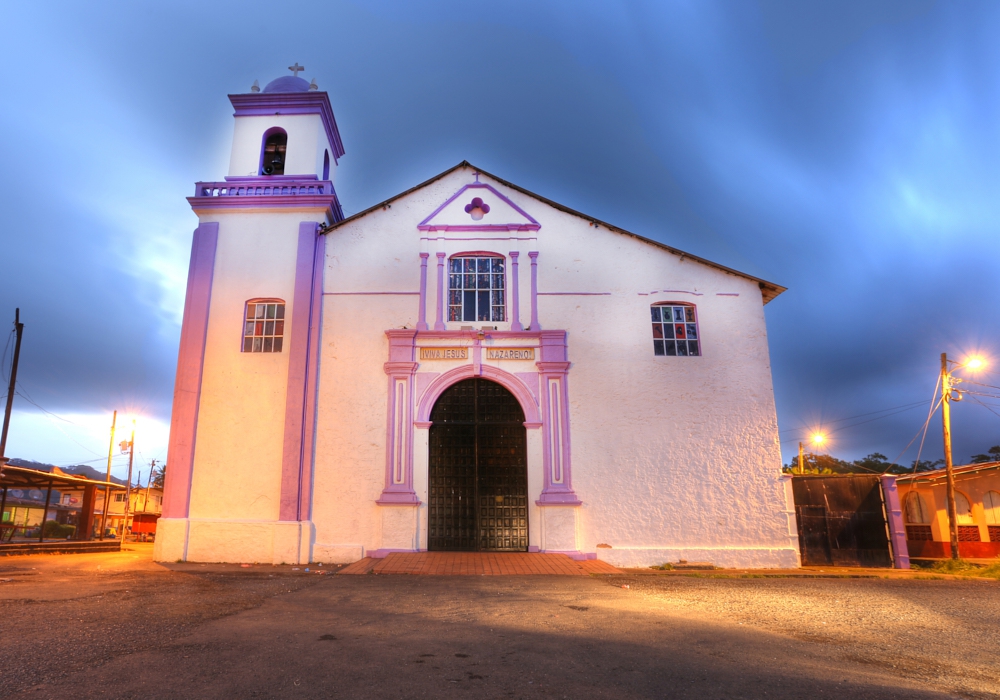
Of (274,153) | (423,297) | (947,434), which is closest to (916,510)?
(947,434)

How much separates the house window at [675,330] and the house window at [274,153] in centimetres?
965

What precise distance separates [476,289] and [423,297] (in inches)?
47.8

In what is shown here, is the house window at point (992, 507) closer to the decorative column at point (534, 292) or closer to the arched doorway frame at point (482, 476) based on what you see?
the arched doorway frame at point (482, 476)

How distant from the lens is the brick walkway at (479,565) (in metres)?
9.80

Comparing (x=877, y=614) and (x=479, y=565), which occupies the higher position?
(x=479, y=565)

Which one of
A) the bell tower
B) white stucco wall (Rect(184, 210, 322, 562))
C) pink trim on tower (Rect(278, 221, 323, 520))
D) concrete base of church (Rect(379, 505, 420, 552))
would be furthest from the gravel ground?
white stucco wall (Rect(184, 210, 322, 562))

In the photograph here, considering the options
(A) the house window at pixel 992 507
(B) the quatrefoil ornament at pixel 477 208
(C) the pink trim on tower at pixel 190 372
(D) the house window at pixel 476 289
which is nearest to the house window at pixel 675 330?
(D) the house window at pixel 476 289

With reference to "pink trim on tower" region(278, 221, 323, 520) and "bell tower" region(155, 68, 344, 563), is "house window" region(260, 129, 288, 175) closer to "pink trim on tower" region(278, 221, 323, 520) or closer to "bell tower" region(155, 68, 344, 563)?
"bell tower" region(155, 68, 344, 563)

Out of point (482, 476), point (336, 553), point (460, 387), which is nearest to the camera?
point (336, 553)

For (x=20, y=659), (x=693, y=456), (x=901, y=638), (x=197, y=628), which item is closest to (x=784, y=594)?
(x=901, y=638)

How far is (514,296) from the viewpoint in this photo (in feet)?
42.9

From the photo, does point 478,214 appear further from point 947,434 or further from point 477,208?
point 947,434

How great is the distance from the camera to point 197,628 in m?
5.58

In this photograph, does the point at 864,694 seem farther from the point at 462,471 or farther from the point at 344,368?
the point at 344,368
